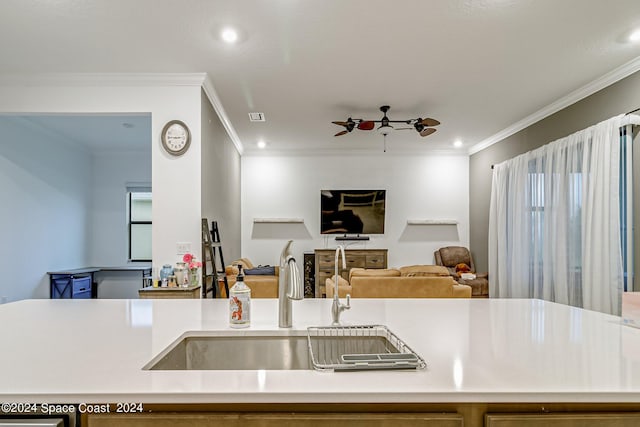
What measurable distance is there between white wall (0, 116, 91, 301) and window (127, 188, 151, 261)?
0.70 metres

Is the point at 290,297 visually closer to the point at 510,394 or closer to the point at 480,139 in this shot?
the point at 510,394

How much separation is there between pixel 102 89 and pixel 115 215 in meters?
3.67

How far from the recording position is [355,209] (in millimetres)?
7379

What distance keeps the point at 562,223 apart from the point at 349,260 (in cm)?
351

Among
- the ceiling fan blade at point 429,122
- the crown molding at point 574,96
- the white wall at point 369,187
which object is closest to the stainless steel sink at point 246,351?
the ceiling fan blade at point 429,122

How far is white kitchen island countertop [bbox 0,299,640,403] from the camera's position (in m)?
0.90

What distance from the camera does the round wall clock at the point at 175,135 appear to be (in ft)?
12.7

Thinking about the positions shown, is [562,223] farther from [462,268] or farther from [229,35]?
[229,35]

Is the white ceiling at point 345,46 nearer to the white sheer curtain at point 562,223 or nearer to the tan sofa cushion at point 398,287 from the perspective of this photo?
the white sheer curtain at point 562,223

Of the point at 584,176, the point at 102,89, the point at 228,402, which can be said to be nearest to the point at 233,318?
the point at 228,402

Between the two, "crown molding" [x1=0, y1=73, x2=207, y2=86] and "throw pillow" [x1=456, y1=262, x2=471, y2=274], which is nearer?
"crown molding" [x1=0, y1=73, x2=207, y2=86]

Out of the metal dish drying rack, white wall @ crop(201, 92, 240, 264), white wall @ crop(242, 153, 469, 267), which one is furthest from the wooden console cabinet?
the metal dish drying rack

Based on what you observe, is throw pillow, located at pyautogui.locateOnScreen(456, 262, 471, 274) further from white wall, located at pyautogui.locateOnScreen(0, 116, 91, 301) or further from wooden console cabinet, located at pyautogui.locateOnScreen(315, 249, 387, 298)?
white wall, located at pyautogui.locateOnScreen(0, 116, 91, 301)

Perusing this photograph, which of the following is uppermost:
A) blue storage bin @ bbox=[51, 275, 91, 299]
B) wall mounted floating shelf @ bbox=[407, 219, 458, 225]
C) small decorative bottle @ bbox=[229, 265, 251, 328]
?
wall mounted floating shelf @ bbox=[407, 219, 458, 225]
